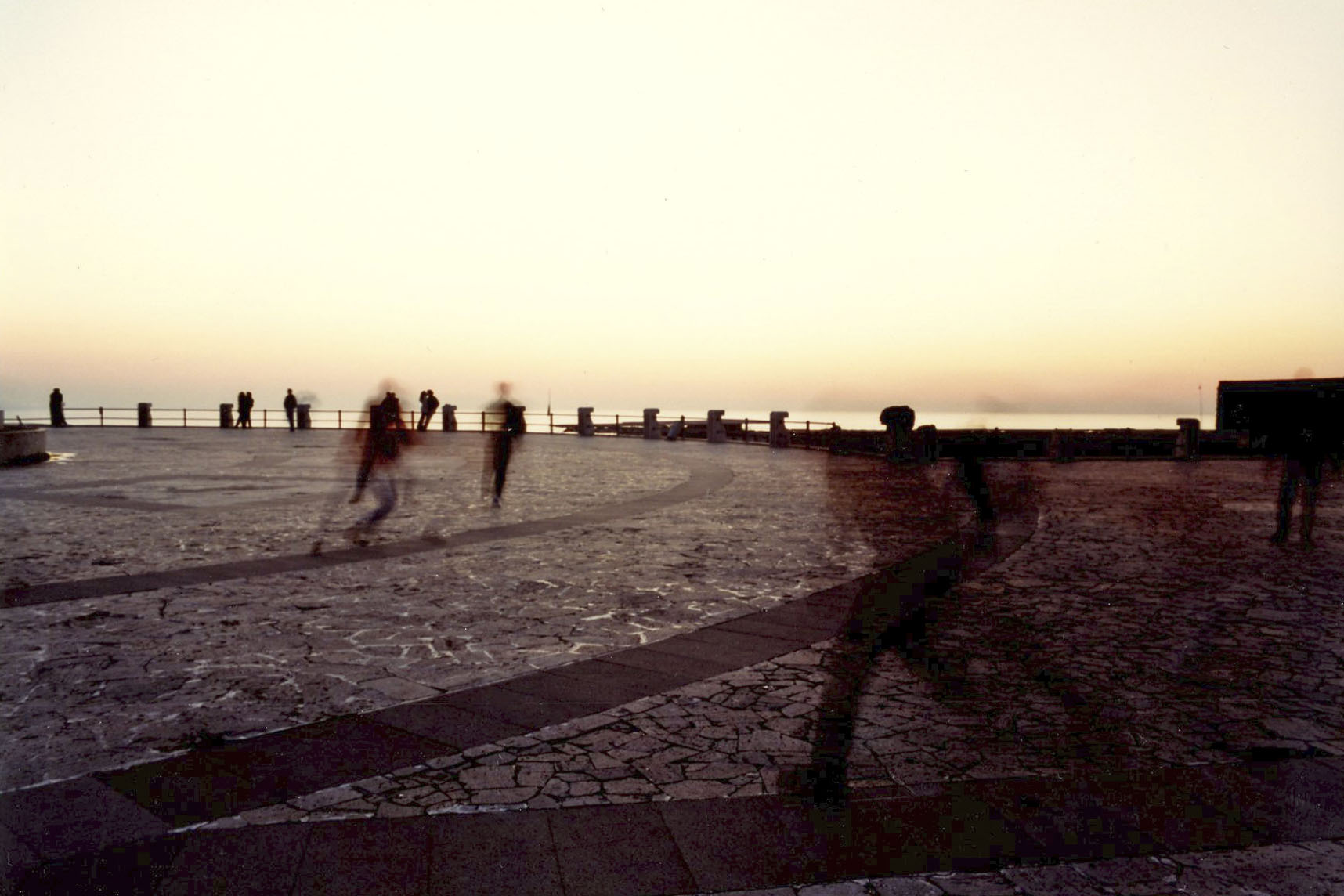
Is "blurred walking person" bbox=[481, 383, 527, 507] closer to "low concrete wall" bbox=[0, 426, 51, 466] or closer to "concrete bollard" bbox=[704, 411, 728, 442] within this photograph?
"low concrete wall" bbox=[0, 426, 51, 466]

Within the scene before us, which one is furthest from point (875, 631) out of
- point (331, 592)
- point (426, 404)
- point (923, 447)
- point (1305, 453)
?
point (426, 404)

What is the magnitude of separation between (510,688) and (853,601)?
10.2 feet

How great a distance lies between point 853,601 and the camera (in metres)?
7.12

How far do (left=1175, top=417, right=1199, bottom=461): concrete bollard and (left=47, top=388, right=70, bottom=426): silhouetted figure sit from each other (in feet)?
143

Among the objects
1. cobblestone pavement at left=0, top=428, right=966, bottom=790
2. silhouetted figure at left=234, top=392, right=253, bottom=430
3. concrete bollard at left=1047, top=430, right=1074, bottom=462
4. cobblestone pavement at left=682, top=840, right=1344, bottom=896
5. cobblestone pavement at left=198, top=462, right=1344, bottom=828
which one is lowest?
cobblestone pavement at left=682, top=840, right=1344, bottom=896

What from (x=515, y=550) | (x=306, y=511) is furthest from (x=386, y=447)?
(x=515, y=550)

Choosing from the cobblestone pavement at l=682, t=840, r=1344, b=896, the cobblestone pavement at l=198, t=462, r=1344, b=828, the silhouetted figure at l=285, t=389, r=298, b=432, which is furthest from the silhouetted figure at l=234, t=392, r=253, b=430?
the cobblestone pavement at l=682, t=840, r=1344, b=896

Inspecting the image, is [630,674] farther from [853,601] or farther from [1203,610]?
[1203,610]

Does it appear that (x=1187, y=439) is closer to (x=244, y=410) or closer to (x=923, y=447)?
(x=923, y=447)

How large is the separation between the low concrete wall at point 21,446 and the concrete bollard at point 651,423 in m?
20.9

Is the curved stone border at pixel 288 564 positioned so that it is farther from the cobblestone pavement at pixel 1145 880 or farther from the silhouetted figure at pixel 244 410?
the silhouetted figure at pixel 244 410

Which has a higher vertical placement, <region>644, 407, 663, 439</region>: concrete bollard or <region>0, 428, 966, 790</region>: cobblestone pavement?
<region>644, 407, 663, 439</region>: concrete bollard

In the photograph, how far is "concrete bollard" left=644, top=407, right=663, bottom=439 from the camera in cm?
3844

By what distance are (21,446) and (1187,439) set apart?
97.7ft
